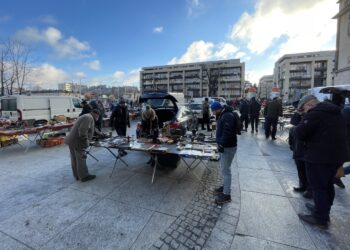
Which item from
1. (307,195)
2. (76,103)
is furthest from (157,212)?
(76,103)

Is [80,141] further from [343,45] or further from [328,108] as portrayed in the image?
[343,45]

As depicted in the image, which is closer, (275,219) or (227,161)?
(275,219)

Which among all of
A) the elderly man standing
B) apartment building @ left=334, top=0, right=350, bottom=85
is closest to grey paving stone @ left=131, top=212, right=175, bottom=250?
the elderly man standing

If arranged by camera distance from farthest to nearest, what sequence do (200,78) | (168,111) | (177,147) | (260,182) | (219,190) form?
1. (200,78)
2. (168,111)
3. (177,147)
4. (260,182)
5. (219,190)

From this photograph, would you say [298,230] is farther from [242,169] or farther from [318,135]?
[242,169]

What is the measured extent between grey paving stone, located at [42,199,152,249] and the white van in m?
9.84

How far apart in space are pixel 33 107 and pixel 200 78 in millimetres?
53921

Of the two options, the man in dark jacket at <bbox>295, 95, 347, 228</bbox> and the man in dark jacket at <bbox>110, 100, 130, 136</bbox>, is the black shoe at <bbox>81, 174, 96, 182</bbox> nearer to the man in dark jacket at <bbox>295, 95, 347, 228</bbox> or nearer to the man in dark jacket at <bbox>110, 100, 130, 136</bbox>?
the man in dark jacket at <bbox>110, 100, 130, 136</bbox>

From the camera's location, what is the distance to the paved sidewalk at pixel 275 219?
6.59 feet

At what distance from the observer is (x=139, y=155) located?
532 cm

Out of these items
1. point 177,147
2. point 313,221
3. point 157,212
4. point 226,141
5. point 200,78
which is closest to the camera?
point 313,221

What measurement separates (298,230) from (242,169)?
79.6 inches

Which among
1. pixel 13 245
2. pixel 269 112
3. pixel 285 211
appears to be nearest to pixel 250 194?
pixel 285 211

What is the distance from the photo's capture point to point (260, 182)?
11.5 feet
